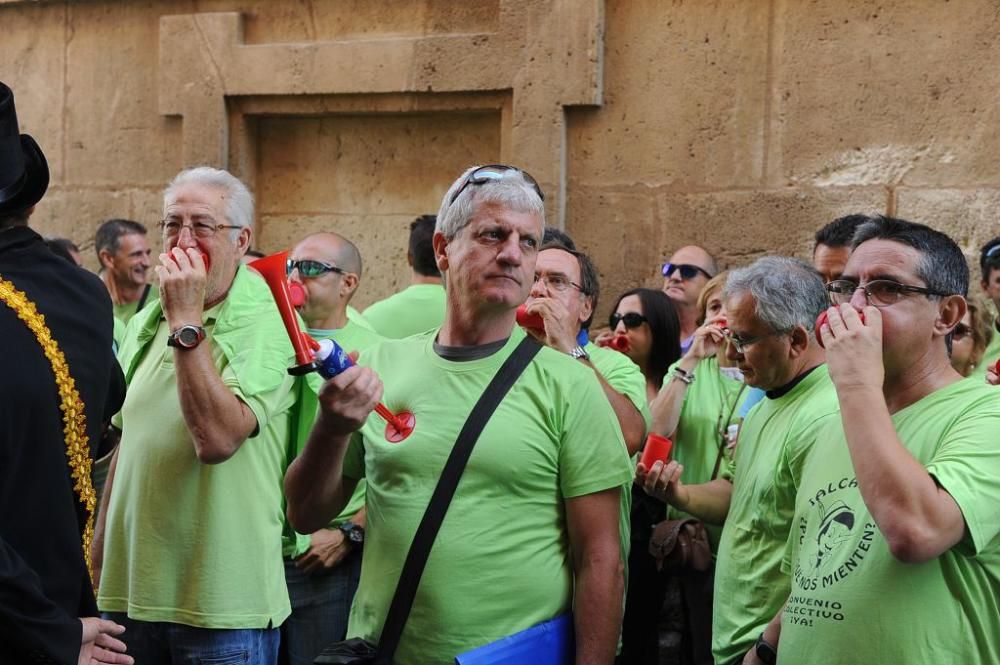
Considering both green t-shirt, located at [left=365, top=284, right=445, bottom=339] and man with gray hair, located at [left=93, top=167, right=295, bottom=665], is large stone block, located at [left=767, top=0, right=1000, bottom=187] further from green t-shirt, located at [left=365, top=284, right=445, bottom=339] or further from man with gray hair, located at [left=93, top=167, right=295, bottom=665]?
man with gray hair, located at [left=93, top=167, right=295, bottom=665]

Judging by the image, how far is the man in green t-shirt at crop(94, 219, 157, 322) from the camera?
7023 mm

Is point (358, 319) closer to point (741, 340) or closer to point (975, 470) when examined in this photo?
point (741, 340)

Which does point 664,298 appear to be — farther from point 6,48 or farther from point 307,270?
point 6,48

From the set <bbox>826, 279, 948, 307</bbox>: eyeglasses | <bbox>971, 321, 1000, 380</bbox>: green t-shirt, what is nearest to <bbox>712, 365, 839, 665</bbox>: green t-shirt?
<bbox>826, 279, 948, 307</bbox>: eyeglasses

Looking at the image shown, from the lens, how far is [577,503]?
3.02 meters

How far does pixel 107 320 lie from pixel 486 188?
0.97 metres

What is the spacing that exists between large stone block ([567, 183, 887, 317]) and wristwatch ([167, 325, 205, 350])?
12.2 feet

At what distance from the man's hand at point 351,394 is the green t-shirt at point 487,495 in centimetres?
35

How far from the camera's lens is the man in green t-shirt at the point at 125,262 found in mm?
7023

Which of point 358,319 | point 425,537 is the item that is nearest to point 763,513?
point 425,537

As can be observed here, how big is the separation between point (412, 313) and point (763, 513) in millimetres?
2394

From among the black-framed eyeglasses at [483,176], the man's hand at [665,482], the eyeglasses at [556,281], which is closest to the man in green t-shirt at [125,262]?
the eyeglasses at [556,281]

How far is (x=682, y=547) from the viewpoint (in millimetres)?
4562

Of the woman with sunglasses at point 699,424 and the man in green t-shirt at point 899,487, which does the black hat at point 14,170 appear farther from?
the woman with sunglasses at point 699,424
